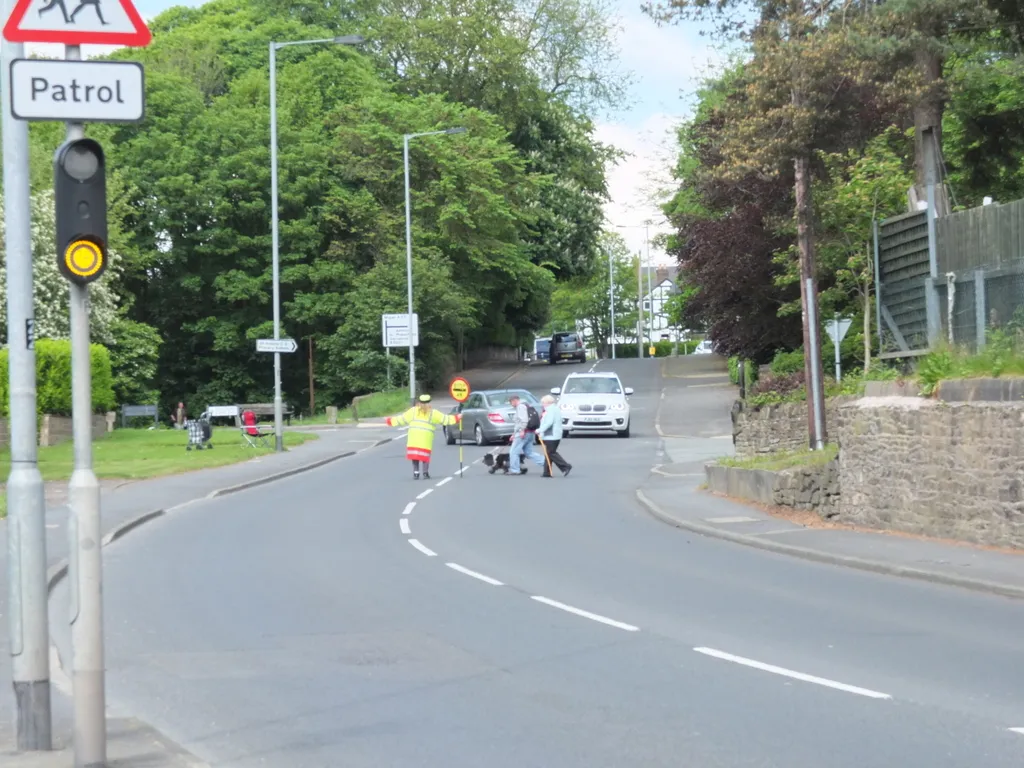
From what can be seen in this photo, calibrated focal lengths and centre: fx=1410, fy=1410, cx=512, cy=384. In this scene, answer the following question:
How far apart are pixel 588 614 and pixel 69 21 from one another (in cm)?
659

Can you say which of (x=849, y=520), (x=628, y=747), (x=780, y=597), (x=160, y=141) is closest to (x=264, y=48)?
(x=160, y=141)

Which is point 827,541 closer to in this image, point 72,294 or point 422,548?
point 422,548

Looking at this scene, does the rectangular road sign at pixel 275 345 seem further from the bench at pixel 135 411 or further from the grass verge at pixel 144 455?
the bench at pixel 135 411

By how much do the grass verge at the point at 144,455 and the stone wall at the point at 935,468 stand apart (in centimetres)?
1216

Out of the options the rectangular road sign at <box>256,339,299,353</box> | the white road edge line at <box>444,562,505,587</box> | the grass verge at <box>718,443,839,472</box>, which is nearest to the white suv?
the rectangular road sign at <box>256,339,299,353</box>

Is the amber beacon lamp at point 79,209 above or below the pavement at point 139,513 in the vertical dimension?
above

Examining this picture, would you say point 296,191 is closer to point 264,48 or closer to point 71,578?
point 264,48

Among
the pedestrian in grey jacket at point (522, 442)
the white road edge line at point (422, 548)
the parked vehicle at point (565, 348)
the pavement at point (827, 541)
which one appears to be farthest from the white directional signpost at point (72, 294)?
the parked vehicle at point (565, 348)

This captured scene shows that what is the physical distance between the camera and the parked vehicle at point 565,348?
8344 centimetres

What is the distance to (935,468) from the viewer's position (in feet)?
53.3

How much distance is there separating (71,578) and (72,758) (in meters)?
0.82

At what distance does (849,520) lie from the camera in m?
18.2

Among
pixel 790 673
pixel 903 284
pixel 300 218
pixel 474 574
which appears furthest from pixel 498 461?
pixel 300 218

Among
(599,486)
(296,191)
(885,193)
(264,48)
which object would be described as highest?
(264,48)
